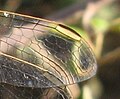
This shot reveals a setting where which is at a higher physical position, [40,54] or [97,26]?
[97,26]

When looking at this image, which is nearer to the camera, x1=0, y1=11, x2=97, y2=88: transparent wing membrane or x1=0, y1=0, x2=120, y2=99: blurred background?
x1=0, y1=11, x2=97, y2=88: transparent wing membrane

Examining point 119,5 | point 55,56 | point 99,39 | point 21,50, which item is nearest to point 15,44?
point 21,50

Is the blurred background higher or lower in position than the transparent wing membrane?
higher

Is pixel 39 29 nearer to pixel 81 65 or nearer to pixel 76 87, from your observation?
pixel 81 65

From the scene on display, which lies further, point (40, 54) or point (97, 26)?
point (97, 26)
